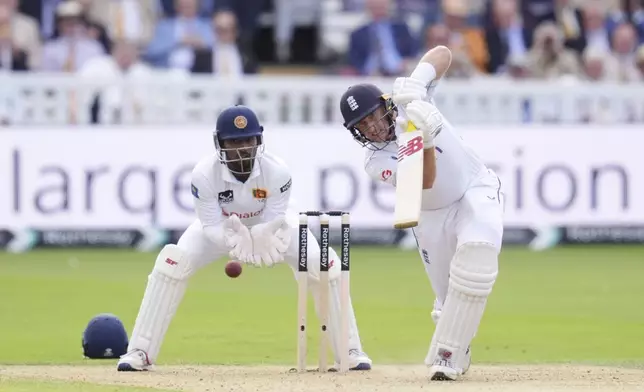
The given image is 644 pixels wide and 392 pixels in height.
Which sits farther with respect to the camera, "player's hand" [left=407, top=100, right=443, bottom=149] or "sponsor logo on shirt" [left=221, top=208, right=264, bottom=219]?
"sponsor logo on shirt" [left=221, top=208, right=264, bottom=219]

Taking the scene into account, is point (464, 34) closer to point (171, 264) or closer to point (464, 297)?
point (171, 264)

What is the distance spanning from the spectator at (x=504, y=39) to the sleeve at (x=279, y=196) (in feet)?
32.6

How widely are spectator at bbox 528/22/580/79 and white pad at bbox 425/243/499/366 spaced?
9.65 metres

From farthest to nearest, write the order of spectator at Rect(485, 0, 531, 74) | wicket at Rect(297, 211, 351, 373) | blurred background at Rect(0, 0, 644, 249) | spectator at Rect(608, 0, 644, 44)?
spectator at Rect(608, 0, 644, 44) → spectator at Rect(485, 0, 531, 74) → blurred background at Rect(0, 0, 644, 249) → wicket at Rect(297, 211, 351, 373)

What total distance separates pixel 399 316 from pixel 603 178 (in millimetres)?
5511

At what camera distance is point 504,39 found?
60.3ft

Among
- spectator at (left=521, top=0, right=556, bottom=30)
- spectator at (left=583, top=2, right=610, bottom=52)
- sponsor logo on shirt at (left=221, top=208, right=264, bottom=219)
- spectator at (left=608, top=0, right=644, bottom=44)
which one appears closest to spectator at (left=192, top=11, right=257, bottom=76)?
spectator at (left=521, top=0, right=556, bottom=30)

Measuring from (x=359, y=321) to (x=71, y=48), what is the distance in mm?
7012

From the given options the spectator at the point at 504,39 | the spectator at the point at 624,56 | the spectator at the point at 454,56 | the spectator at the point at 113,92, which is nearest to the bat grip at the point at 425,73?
the spectator at the point at 113,92

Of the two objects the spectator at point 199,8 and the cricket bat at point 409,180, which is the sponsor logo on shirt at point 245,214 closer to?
the cricket bat at point 409,180

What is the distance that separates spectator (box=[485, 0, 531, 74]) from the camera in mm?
18266

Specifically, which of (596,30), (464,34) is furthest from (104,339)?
(596,30)

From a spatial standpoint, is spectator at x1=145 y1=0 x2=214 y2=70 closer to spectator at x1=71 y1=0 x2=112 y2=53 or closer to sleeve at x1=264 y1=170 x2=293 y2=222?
spectator at x1=71 y1=0 x2=112 y2=53

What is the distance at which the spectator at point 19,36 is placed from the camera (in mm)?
16781
